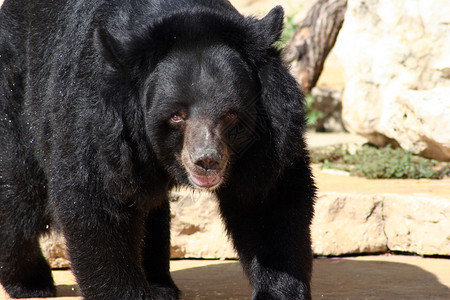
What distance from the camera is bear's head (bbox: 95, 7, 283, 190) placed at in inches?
169

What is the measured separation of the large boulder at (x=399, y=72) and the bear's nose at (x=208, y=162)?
16.7 feet

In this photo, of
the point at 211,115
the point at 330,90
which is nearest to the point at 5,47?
the point at 211,115

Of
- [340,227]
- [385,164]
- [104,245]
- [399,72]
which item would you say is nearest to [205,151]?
[104,245]

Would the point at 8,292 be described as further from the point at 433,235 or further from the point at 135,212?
the point at 433,235

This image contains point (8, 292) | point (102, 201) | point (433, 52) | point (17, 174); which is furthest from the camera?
point (433, 52)

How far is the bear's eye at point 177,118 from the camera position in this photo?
14.3ft

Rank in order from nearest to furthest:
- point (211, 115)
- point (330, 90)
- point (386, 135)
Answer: point (211, 115) → point (386, 135) → point (330, 90)

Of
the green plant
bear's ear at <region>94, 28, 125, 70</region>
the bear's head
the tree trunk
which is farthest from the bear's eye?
the tree trunk

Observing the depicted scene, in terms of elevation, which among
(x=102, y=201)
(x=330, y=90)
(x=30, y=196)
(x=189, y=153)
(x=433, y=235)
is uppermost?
(x=189, y=153)

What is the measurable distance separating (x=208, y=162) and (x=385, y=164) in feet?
A: 17.1

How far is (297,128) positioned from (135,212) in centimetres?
107

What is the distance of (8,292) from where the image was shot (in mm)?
5996

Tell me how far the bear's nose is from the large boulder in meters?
5.09

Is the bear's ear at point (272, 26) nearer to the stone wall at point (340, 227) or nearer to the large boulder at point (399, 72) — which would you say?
the stone wall at point (340, 227)
